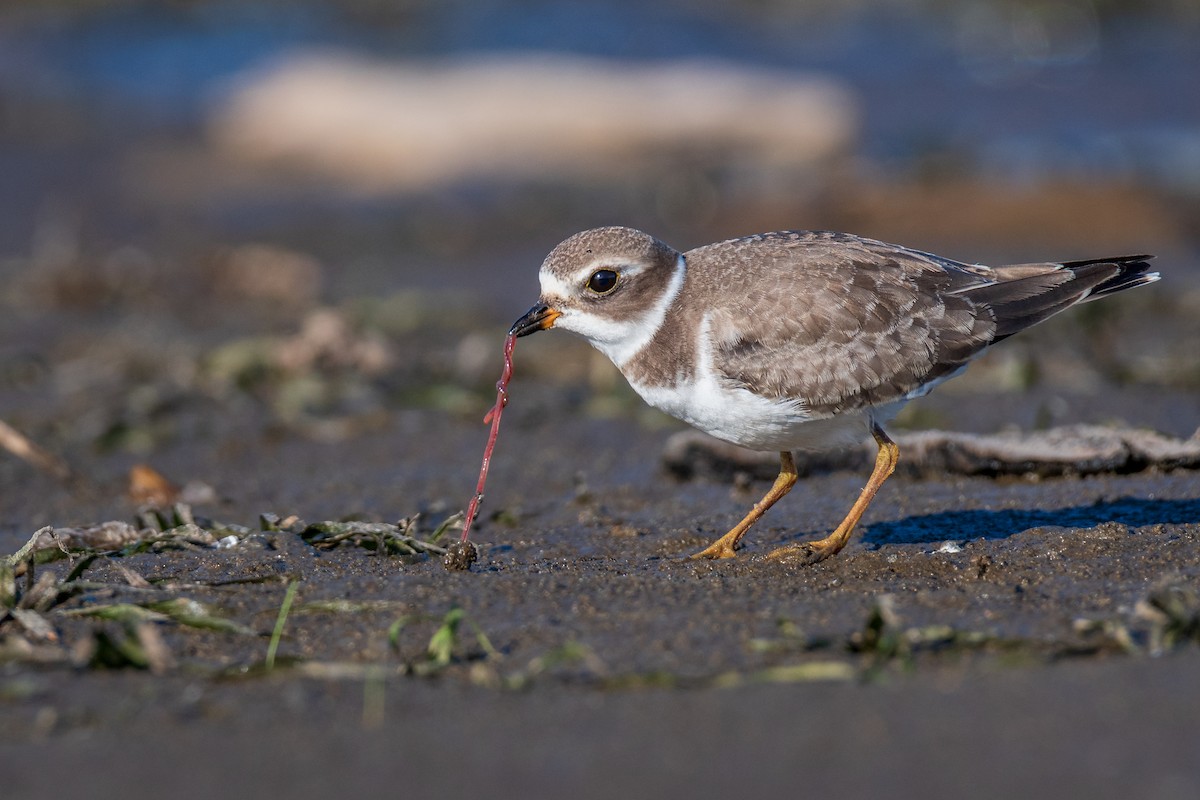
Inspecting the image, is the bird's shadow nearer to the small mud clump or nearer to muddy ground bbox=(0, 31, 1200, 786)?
muddy ground bbox=(0, 31, 1200, 786)

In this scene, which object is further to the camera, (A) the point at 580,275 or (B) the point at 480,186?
(B) the point at 480,186

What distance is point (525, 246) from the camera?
13406 millimetres

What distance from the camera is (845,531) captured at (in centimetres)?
535

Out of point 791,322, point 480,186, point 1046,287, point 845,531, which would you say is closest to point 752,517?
point 845,531

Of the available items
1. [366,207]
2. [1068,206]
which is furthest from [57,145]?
[1068,206]

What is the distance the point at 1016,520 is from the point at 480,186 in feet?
34.6

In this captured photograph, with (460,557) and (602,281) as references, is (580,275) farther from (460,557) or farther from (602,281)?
(460,557)

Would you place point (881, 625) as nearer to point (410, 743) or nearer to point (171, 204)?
point (410, 743)

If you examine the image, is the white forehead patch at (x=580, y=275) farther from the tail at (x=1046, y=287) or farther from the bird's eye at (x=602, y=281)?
the tail at (x=1046, y=287)

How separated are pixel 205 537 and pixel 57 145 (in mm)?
12781

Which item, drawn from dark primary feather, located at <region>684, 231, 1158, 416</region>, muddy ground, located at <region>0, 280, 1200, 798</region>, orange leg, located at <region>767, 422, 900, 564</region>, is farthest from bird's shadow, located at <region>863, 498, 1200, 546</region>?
dark primary feather, located at <region>684, 231, 1158, 416</region>

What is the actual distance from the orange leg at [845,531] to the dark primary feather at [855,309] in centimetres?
A: 26

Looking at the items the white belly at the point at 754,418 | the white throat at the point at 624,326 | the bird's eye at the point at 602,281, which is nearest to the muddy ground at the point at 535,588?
the white belly at the point at 754,418

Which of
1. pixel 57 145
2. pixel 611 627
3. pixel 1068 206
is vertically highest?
pixel 57 145
